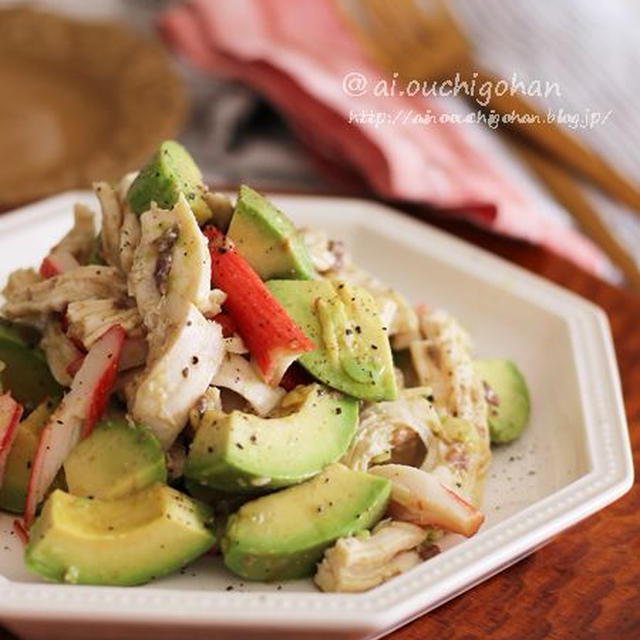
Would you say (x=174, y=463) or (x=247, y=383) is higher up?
(x=247, y=383)

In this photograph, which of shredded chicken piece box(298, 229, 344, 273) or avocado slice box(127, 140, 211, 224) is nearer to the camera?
avocado slice box(127, 140, 211, 224)

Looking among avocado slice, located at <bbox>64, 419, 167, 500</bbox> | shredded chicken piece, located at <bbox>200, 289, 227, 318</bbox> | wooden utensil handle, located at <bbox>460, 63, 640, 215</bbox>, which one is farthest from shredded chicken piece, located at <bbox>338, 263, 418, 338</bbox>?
wooden utensil handle, located at <bbox>460, 63, 640, 215</bbox>

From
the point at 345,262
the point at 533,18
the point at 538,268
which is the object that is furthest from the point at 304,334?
the point at 533,18

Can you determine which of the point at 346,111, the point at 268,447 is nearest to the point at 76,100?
the point at 346,111

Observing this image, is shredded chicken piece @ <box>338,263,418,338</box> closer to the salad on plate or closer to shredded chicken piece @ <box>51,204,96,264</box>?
the salad on plate

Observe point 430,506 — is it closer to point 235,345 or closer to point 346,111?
point 235,345
